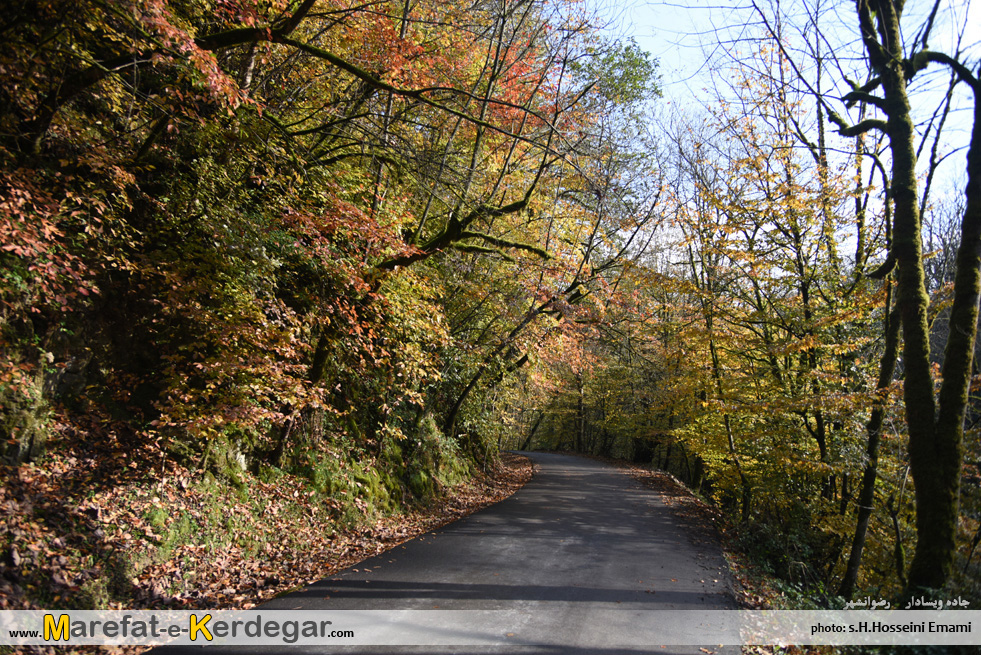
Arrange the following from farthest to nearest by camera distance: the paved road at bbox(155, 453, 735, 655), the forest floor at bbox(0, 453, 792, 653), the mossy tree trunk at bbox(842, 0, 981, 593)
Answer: the mossy tree trunk at bbox(842, 0, 981, 593), the paved road at bbox(155, 453, 735, 655), the forest floor at bbox(0, 453, 792, 653)

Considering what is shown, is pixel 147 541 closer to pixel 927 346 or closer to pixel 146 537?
pixel 146 537

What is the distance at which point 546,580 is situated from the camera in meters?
6.29

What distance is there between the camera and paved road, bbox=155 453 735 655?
4.84 m

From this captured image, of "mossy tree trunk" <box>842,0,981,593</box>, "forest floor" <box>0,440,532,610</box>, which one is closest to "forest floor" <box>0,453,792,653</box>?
"forest floor" <box>0,440,532,610</box>

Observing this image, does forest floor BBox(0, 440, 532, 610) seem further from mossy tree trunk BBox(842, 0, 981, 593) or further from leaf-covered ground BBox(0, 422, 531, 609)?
mossy tree trunk BBox(842, 0, 981, 593)

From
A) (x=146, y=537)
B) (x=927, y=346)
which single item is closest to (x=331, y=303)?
(x=146, y=537)

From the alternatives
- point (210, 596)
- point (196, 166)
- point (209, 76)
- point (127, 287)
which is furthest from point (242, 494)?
point (209, 76)

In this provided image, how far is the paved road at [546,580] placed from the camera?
15.9 ft

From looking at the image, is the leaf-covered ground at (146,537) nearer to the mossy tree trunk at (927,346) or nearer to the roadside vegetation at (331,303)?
the roadside vegetation at (331,303)

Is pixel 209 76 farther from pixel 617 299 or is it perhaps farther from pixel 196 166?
pixel 617 299

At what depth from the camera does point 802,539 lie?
885 centimetres

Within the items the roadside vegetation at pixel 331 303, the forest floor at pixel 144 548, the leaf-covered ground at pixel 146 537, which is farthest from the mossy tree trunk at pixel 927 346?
the leaf-covered ground at pixel 146 537

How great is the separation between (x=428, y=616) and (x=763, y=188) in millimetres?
10209

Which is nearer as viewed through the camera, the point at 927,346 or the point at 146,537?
the point at 146,537
